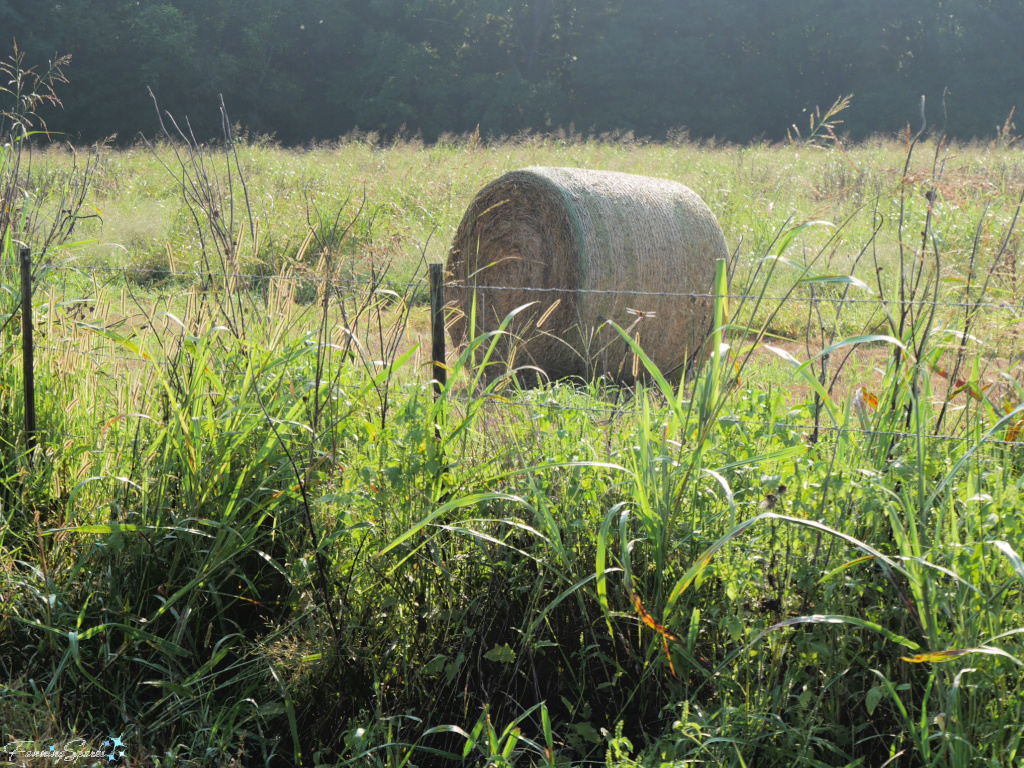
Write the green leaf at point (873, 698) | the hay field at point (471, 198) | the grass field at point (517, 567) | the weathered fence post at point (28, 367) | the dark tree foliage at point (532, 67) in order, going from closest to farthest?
the green leaf at point (873, 698), the grass field at point (517, 567), the weathered fence post at point (28, 367), the hay field at point (471, 198), the dark tree foliage at point (532, 67)

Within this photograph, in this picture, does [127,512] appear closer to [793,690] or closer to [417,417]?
[417,417]

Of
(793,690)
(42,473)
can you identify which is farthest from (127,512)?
(793,690)

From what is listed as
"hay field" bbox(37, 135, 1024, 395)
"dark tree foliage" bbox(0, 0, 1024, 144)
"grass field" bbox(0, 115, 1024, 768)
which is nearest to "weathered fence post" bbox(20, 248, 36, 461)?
"grass field" bbox(0, 115, 1024, 768)

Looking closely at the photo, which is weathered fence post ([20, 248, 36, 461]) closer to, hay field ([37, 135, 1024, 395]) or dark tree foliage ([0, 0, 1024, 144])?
hay field ([37, 135, 1024, 395])

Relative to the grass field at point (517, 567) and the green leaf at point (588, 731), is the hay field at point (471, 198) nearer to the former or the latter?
the grass field at point (517, 567)

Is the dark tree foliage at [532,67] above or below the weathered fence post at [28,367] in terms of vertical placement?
above

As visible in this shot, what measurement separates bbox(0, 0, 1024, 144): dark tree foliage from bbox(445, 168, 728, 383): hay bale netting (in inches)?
995

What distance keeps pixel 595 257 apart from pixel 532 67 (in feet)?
103

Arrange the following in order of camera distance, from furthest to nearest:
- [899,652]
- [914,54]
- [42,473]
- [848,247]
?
[914,54], [848,247], [42,473], [899,652]

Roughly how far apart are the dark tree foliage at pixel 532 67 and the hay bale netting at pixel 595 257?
25262 millimetres

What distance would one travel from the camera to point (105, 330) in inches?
96.7

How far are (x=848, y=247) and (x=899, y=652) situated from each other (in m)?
8.39

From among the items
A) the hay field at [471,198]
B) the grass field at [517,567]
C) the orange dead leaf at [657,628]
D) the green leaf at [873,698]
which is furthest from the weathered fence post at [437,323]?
the hay field at [471,198]

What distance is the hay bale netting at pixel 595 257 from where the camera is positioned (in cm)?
559
